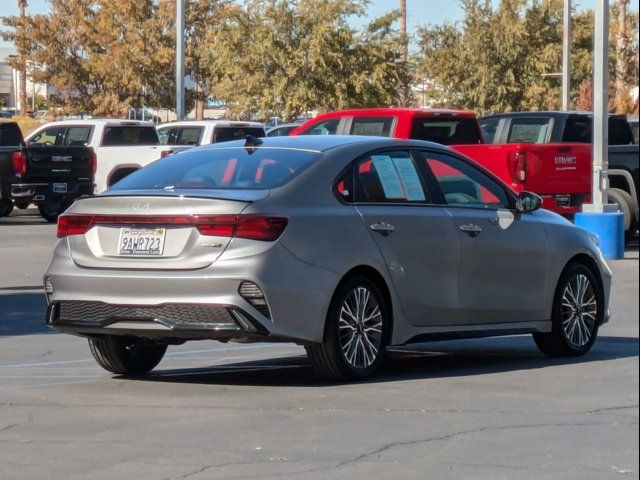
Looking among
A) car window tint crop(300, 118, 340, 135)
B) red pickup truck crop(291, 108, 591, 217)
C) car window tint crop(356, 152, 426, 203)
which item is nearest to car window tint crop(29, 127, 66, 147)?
car window tint crop(300, 118, 340, 135)

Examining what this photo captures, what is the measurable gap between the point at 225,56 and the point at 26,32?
582 inches

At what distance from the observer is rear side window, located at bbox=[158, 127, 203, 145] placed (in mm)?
32531

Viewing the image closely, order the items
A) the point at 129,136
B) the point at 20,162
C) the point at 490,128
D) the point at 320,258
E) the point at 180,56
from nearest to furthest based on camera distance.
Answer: the point at 320,258
the point at 490,128
the point at 20,162
the point at 129,136
the point at 180,56

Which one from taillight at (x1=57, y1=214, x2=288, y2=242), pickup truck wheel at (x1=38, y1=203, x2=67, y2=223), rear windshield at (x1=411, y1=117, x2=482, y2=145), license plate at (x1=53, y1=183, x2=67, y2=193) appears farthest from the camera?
pickup truck wheel at (x1=38, y1=203, x2=67, y2=223)

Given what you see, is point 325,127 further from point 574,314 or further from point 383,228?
point 383,228

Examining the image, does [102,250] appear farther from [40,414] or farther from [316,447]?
[316,447]

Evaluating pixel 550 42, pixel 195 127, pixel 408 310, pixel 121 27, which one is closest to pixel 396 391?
pixel 408 310

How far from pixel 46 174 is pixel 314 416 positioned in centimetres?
2195

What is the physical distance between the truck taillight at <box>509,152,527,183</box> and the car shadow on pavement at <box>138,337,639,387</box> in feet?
29.1

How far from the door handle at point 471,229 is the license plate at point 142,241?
7.36 ft

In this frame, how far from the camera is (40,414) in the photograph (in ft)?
27.4

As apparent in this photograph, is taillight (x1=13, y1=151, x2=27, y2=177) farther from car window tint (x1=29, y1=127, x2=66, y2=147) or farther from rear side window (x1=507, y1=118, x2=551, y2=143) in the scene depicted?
rear side window (x1=507, y1=118, x2=551, y2=143)

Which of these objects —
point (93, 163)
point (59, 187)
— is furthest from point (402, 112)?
point (59, 187)

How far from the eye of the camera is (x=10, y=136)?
30500mm
